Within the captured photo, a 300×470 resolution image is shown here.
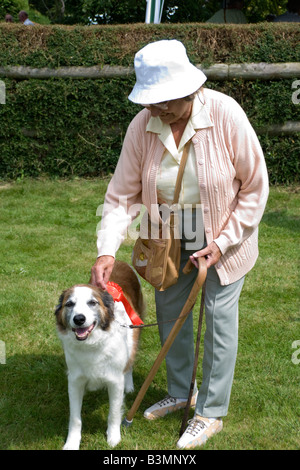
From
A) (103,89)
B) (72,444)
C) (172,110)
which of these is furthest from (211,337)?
(103,89)

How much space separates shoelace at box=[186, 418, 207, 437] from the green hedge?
6616mm

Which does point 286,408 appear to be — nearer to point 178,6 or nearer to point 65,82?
point 65,82

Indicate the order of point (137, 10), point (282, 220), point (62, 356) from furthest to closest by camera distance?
point (137, 10), point (282, 220), point (62, 356)

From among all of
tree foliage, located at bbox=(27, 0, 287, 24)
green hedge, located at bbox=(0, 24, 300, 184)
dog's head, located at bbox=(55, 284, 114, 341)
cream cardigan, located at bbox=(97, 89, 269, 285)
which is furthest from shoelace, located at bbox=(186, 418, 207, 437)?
tree foliage, located at bbox=(27, 0, 287, 24)

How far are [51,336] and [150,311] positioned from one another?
42.2 inches

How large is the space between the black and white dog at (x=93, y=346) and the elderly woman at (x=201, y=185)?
181mm

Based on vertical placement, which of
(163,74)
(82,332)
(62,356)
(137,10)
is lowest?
(62,356)

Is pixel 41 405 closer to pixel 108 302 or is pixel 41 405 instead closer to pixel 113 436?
pixel 113 436

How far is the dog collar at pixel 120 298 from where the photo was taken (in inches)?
149

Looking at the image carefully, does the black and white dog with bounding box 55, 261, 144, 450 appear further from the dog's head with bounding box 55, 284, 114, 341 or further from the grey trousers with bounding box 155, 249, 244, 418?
the grey trousers with bounding box 155, 249, 244, 418

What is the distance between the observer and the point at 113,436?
3736 millimetres

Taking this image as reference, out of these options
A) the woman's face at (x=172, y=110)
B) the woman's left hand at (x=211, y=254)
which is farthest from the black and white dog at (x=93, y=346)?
the woman's face at (x=172, y=110)

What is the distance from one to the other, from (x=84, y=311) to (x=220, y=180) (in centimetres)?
108

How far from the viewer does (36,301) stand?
5844 millimetres
